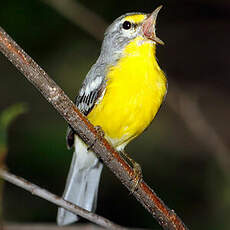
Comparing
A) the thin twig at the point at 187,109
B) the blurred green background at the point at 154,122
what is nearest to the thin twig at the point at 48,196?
the blurred green background at the point at 154,122

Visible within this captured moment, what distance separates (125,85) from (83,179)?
4.18ft

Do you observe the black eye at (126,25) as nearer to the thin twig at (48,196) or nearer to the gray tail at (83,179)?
the gray tail at (83,179)

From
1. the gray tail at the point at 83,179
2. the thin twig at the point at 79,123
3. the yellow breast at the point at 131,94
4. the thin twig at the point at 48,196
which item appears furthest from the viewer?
the gray tail at the point at 83,179

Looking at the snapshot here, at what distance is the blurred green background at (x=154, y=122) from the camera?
6434 millimetres

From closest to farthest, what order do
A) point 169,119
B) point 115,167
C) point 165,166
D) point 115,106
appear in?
point 115,167 → point 115,106 → point 165,166 → point 169,119

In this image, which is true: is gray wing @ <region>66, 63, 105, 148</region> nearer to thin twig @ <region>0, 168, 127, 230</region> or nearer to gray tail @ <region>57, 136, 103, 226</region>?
gray tail @ <region>57, 136, 103, 226</region>

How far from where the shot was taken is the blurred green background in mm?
6434

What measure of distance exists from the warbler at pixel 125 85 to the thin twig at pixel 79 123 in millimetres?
1031

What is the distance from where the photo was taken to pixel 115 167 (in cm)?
323

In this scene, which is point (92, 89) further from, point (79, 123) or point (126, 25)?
point (79, 123)

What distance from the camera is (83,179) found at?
16.7 ft

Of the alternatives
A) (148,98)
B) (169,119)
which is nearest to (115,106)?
(148,98)

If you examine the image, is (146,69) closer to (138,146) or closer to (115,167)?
(115,167)

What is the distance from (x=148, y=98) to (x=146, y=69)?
25 centimetres
